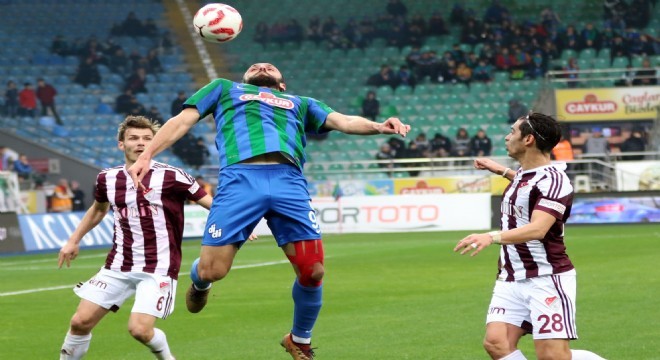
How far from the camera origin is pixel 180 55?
41719 mm

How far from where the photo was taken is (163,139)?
7984 mm

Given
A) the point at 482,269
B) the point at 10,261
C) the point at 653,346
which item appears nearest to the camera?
the point at 653,346

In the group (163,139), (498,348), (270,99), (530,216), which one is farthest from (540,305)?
(163,139)

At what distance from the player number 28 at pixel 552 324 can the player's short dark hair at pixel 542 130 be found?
103cm

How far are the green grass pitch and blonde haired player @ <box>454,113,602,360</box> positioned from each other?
2649mm

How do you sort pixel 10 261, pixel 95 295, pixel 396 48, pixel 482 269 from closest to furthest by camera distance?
pixel 95 295 → pixel 482 269 → pixel 10 261 → pixel 396 48

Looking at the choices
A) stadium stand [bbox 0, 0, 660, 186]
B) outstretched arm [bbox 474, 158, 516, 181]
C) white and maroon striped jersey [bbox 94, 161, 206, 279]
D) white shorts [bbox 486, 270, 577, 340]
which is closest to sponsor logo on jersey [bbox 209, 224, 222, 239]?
white and maroon striped jersey [bbox 94, 161, 206, 279]

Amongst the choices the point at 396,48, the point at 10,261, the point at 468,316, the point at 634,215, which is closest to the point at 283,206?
the point at 468,316

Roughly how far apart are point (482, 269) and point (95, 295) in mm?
11479

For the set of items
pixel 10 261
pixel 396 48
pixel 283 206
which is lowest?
pixel 10 261

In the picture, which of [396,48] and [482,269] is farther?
[396,48]

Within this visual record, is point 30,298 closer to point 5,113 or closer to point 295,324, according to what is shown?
point 295,324

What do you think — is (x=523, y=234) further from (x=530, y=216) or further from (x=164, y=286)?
(x=164, y=286)

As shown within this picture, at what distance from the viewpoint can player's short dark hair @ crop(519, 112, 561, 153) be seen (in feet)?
24.2
